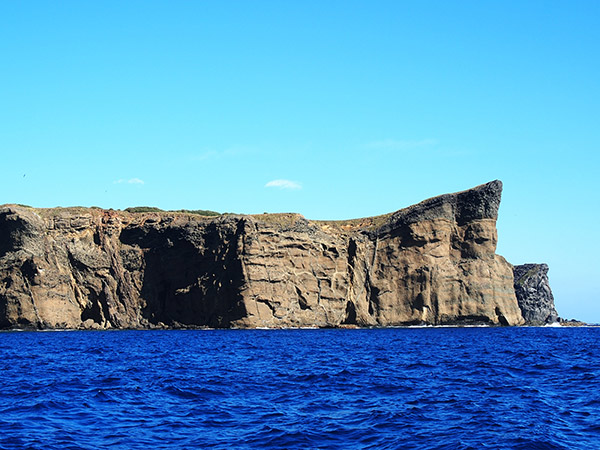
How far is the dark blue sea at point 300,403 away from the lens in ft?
61.7

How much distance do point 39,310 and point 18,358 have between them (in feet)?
171

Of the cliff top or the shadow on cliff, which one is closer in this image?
the shadow on cliff

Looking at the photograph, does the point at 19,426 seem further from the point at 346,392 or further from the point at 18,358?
the point at 18,358

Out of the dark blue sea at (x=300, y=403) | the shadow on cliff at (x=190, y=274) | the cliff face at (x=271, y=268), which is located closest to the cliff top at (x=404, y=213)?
the cliff face at (x=271, y=268)

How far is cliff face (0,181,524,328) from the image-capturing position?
96.5 m

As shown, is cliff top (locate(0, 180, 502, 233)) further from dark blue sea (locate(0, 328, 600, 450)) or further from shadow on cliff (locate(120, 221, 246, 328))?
dark blue sea (locate(0, 328, 600, 450))

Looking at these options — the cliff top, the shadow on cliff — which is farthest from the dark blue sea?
the cliff top

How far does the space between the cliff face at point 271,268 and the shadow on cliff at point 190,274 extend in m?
0.15

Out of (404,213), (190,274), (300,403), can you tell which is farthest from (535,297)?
(300,403)

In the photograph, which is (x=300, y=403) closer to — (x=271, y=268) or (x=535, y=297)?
(x=271, y=268)

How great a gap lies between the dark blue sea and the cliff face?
55020 millimetres

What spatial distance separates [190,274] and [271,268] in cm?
1313

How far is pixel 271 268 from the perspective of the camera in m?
97.4

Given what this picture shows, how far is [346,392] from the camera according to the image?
27.0 m
